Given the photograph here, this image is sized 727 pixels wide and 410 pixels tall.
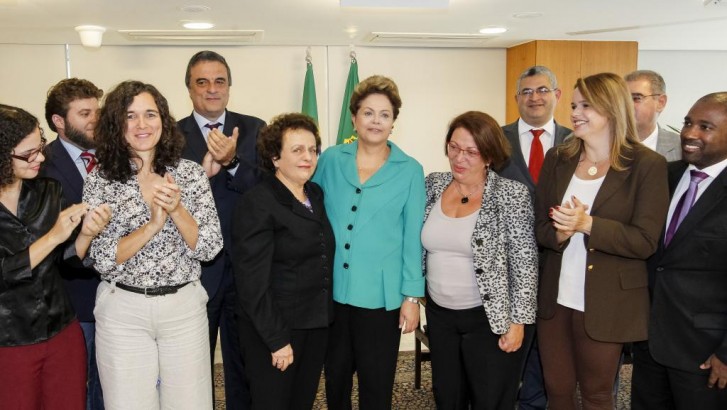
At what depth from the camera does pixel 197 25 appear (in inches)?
230

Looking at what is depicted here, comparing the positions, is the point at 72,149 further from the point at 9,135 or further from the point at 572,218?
the point at 572,218

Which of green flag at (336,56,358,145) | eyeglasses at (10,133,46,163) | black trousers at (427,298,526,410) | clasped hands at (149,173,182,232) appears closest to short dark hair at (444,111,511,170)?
black trousers at (427,298,526,410)

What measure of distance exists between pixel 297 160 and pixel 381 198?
15.9 inches

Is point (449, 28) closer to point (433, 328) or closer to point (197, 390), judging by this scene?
point (433, 328)

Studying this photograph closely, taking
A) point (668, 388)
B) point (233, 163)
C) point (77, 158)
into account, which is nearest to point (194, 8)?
point (77, 158)

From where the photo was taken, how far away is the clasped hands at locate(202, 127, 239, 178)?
269cm

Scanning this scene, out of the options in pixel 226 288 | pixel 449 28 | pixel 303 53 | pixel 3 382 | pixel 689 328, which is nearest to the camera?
pixel 3 382

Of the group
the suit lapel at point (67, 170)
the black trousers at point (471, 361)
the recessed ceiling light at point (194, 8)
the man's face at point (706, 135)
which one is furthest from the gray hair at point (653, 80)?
the recessed ceiling light at point (194, 8)

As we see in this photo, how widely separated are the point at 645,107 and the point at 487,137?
5.13ft

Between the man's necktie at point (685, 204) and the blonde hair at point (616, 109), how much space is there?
0.86 ft

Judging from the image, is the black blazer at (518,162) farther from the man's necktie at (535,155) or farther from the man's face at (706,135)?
the man's face at (706,135)

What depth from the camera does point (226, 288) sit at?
9.45 feet

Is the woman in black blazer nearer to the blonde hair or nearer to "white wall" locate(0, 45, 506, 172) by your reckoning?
the blonde hair

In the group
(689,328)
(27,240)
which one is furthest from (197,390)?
(689,328)
